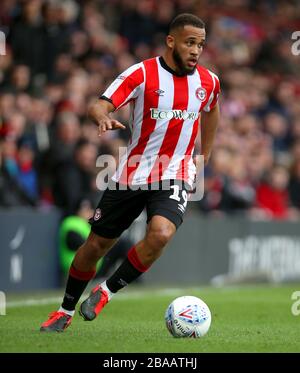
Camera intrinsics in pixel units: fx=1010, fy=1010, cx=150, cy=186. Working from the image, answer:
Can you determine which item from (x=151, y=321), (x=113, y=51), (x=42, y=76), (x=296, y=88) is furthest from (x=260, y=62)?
(x=151, y=321)

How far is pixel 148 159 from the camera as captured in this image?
852cm

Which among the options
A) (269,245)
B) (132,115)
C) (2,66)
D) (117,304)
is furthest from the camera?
(269,245)

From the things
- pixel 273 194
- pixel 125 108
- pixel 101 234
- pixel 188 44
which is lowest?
pixel 101 234

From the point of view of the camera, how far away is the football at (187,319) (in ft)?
26.6

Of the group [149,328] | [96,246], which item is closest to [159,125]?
[96,246]

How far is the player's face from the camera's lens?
27.7 ft

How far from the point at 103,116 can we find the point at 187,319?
5.80 ft

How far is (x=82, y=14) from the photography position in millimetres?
17578

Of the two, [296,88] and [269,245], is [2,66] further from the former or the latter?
[296,88]

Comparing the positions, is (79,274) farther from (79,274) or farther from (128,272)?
(128,272)

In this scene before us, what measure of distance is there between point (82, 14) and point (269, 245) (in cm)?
514

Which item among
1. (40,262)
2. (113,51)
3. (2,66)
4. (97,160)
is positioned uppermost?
(113,51)

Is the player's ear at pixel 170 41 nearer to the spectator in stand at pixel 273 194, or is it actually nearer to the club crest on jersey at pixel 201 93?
the club crest on jersey at pixel 201 93

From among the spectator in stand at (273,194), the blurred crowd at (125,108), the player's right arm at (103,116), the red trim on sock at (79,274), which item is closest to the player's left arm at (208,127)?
the player's right arm at (103,116)
